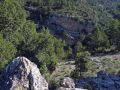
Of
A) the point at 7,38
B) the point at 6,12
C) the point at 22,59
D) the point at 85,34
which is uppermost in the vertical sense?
the point at 22,59

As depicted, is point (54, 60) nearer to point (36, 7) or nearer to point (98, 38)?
point (98, 38)

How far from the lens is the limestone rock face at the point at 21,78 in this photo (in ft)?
118

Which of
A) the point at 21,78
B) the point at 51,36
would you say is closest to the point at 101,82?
the point at 51,36

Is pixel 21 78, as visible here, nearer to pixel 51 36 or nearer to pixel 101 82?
pixel 101 82

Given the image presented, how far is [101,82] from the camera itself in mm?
83688

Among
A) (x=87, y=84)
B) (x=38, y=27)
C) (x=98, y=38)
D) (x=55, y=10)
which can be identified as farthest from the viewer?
(x=55, y=10)

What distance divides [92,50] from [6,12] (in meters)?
47.5

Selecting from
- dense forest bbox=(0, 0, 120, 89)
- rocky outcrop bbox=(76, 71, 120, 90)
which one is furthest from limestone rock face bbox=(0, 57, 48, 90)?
rocky outcrop bbox=(76, 71, 120, 90)

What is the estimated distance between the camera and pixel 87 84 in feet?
270

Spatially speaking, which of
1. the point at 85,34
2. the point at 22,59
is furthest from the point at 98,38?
the point at 22,59

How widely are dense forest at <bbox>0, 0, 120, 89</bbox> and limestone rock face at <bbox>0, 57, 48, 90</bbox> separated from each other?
3371 centimetres

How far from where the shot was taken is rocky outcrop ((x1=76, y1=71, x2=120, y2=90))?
81.8 metres

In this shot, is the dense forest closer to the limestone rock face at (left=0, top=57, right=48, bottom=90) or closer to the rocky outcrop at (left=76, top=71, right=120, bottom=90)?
the rocky outcrop at (left=76, top=71, right=120, bottom=90)

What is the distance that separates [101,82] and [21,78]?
49411mm
